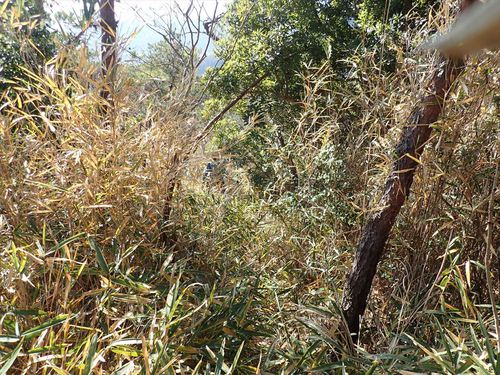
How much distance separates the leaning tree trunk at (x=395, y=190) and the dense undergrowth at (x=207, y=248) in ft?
0.17

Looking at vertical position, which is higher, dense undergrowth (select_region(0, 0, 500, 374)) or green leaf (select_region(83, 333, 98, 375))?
dense undergrowth (select_region(0, 0, 500, 374))

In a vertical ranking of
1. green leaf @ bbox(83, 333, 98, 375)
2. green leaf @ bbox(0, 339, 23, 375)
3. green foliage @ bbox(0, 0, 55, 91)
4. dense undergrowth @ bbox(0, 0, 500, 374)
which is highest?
green foliage @ bbox(0, 0, 55, 91)

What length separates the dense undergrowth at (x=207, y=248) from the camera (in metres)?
1.31

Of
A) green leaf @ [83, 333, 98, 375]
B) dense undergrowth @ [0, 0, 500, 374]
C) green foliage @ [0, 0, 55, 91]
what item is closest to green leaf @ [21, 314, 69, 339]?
dense undergrowth @ [0, 0, 500, 374]

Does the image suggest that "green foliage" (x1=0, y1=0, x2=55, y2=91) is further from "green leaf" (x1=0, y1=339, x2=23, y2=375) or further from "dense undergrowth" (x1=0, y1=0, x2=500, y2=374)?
"green leaf" (x1=0, y1=339, x2=23, y2=375)

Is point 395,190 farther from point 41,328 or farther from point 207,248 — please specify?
point 41,328

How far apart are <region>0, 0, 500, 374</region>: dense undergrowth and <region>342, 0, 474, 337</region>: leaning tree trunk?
0.05m

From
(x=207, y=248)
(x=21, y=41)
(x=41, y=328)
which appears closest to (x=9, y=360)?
(x=41, y=328)

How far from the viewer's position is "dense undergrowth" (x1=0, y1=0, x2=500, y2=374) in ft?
4.29

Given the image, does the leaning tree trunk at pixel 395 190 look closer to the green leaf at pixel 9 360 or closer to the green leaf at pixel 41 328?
the green leaf at pixel 41 328

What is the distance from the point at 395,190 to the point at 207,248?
2.88 ft

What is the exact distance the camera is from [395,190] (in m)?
1.63

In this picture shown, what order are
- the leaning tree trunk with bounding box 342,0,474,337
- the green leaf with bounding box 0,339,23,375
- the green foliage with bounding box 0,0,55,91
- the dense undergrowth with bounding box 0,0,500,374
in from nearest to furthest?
the green leaf with bounding box 0,339,23,375 → the dense undergrowth with bounding box 0,0,500,374 → the leaning tree trunk with bounding box 342,0,474,337 → the green foliage with bounding box 0,0,55,91

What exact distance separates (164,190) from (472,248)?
1.26 meters
